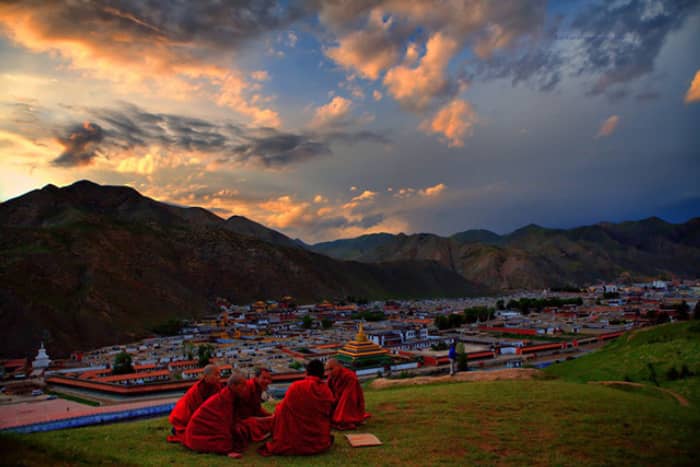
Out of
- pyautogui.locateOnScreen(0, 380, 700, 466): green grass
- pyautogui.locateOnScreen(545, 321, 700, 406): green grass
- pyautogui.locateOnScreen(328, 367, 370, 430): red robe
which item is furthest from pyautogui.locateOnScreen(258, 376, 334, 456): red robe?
pyautogui.locateOnScreen(545, 321, 700, 406): green grass

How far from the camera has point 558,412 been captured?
10.7 meters

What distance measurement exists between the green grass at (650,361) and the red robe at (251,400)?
12.4m

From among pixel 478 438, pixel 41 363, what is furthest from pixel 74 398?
pixel 478 438

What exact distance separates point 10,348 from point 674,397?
52.3 metres

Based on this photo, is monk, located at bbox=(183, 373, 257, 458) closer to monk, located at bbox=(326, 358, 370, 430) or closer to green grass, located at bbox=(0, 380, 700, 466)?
green grass, located at bbox=(0, 380, 700, 466)

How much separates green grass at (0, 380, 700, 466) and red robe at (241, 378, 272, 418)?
70 cm

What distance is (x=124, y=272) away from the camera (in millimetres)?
77875

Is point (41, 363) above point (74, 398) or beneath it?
above

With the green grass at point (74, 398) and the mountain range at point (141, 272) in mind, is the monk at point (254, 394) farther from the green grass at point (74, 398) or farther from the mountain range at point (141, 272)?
the mountain range at point (141, 272)

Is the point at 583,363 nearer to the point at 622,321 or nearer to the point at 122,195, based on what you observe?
the point at 622,321

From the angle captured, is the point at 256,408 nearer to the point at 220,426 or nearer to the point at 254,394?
the point at 254,394

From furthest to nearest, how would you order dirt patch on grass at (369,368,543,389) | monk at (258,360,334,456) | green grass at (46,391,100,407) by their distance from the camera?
green grass at (46,391,100,407) < dirt patch on grass at (369,368,543,389) < monk at (258,360,334,456)

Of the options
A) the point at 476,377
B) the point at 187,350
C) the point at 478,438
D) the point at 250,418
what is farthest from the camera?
the point at 187,350

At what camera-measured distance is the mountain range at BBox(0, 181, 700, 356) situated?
56344 millimetres
